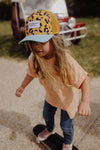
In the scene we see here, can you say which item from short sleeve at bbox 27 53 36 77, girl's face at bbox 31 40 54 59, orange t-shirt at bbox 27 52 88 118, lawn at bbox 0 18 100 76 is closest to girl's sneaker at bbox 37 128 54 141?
orange t-shirt at bbox 27 52 88 118

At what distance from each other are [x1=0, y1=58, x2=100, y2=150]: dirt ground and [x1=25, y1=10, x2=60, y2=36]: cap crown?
1211mm

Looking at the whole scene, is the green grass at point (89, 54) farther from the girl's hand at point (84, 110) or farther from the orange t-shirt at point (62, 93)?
the girl's hand at point (84, 110)

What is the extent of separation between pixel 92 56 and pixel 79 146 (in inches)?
112

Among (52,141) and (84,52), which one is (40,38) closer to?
(52,141)

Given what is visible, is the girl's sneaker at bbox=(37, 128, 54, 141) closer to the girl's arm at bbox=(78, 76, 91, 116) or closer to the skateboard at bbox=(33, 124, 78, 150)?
the skateboard at bbox=(33, 124, 78, 150)

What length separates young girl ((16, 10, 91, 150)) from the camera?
1.14 meters

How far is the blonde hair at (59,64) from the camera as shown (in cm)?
123

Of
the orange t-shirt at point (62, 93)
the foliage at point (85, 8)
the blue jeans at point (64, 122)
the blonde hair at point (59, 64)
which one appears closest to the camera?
the blonde hair at point (59, 64)

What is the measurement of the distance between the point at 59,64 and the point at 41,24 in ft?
1.08

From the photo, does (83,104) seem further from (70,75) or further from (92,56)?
(92,56)

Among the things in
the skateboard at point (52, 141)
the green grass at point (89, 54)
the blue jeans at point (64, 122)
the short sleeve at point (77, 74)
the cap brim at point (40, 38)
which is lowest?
the green grass at point (89, 54)

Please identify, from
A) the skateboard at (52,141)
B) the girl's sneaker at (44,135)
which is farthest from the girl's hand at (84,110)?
the girl's sneaker at (44,135)

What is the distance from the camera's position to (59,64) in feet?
4.21

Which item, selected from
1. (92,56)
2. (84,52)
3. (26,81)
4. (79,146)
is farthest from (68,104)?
(84,52)
